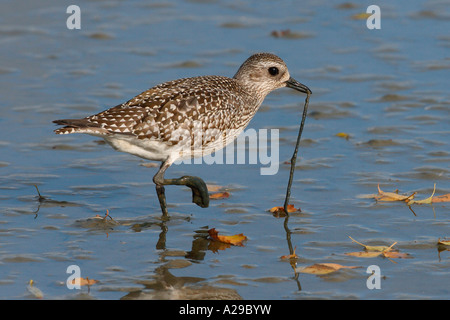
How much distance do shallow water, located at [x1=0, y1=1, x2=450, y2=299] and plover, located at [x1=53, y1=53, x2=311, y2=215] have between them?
0.72 meters

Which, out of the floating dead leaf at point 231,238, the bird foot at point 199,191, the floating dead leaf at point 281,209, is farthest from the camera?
the floating dead leaf at point 281,209

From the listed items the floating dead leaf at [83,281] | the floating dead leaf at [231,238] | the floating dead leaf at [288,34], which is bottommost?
the floating dead leaf at [83,281]

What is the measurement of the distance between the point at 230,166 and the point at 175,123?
209cm

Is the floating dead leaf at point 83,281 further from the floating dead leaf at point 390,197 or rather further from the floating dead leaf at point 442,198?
the floating dead leaf at point 442,198

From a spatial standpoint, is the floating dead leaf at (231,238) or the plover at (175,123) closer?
the floating dead leaf at (231,238)

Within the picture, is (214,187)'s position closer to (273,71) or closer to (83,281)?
(273,71)

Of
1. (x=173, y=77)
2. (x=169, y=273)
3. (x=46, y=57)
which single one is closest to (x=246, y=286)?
(x=169, y=273)

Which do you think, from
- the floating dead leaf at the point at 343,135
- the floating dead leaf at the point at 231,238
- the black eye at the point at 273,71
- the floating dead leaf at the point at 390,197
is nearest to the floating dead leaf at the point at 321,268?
the floating dead leaf at the point at 231,238

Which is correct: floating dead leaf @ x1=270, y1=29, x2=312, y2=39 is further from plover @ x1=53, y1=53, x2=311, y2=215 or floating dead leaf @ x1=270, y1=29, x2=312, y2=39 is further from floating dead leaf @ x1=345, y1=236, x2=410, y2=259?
floating dead leaf @ x1=345, y1=236, x2=410, y2=259

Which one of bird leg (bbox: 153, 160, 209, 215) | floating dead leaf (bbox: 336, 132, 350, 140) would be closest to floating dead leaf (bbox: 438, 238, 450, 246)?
bird leg (bbox: 153, 160, 209, 215)

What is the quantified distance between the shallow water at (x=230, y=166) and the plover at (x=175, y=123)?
720mm

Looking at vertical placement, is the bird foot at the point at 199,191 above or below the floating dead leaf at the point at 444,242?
above

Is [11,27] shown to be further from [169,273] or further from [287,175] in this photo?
[169,273]

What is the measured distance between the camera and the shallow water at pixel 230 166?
8.72 m
